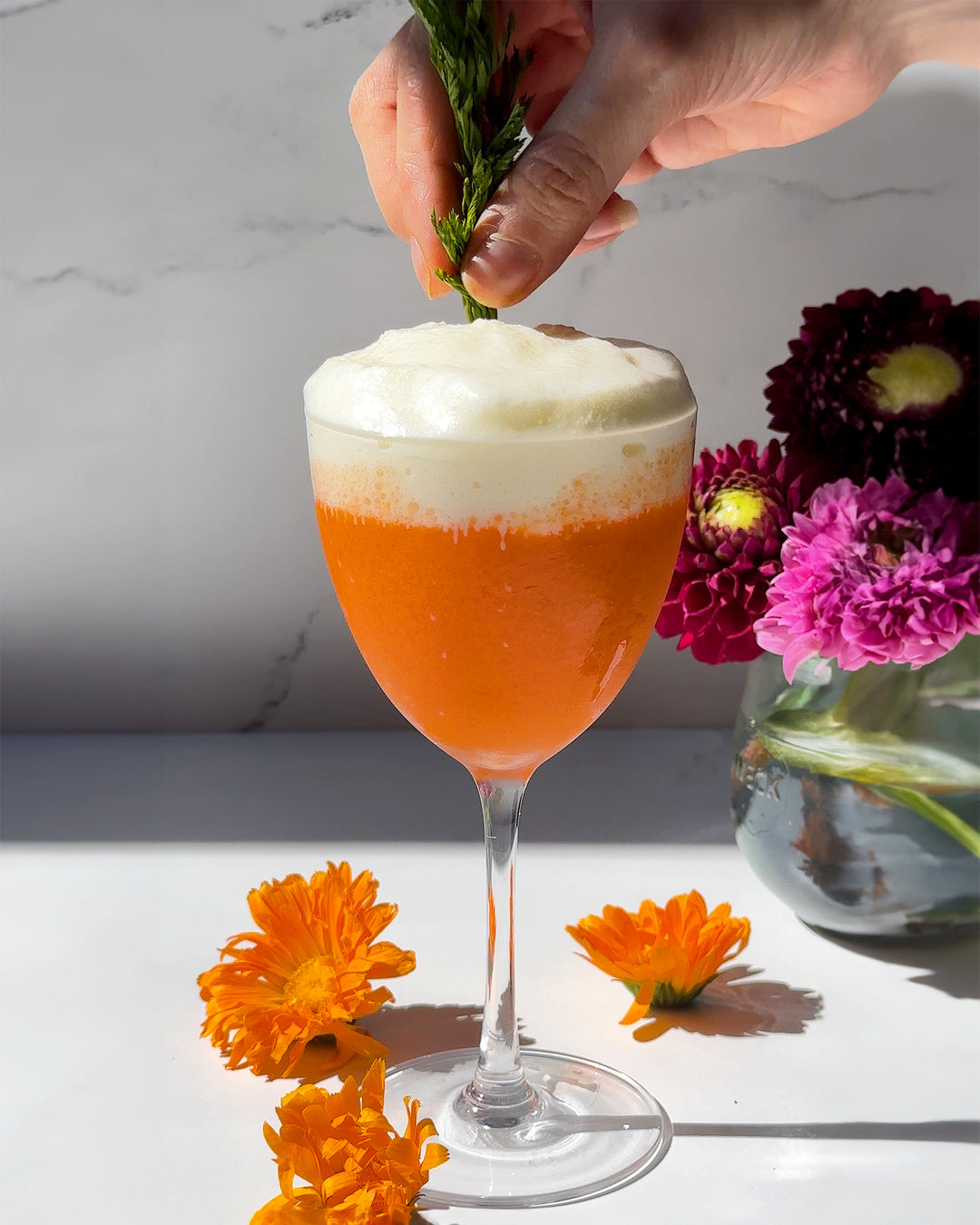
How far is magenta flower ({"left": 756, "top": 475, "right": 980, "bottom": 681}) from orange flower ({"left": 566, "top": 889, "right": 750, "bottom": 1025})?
138 millimetres

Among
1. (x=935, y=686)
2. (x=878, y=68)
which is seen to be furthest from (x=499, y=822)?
(x=878, y=68)

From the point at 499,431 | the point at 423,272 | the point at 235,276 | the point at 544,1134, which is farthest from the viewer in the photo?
the point at 235,276

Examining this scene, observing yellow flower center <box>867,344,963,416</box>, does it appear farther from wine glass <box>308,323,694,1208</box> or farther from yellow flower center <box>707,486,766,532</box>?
wine glass <box>308,323,694,1208</box>

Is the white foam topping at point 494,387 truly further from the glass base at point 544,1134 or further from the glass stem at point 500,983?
the glass base at point 544,1134

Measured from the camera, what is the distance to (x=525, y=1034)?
2.46ft

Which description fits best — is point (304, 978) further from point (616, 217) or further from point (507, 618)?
point (616, 217)

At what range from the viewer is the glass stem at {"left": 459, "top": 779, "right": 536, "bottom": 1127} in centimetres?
66

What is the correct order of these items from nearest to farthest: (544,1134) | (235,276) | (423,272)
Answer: (544,1134) < (423,272) < (235,276)

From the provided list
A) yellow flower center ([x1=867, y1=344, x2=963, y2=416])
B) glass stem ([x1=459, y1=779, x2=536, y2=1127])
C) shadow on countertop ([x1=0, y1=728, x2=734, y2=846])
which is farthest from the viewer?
shadow on countertop ([x1=0, y1=728, x2=734, y2=846])

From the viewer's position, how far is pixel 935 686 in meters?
0.79

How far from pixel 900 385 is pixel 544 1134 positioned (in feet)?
1.42

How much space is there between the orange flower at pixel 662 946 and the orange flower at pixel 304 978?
0.34ft

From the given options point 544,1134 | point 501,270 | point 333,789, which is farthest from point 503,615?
point 333,789

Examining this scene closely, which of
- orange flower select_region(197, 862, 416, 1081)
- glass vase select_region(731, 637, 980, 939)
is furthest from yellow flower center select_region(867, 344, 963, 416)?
orange flower select_region(197, 862, 416, 1081)
